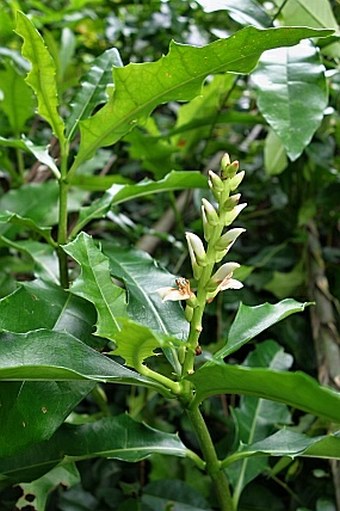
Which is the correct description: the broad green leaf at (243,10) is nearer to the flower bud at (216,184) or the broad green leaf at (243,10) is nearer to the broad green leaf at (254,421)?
the flower bud at (216,184)

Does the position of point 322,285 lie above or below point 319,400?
below

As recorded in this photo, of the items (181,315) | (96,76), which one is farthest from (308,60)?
(181,315)

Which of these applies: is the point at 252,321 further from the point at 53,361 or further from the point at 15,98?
the point at 15,98

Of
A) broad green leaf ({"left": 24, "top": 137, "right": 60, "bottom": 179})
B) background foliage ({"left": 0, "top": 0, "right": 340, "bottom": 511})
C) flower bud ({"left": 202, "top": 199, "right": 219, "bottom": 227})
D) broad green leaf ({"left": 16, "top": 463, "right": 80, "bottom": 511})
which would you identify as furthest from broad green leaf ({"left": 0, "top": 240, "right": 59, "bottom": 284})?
flower bud ({"left": 202, "top": 199, "right": 219, "bottom": 227})

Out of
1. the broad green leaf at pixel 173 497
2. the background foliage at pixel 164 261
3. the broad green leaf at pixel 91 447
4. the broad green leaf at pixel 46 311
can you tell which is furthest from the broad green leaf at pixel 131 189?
the broad green leaf at pixel 173 497

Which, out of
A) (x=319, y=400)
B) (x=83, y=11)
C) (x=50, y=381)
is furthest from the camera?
(x=83, y=11)

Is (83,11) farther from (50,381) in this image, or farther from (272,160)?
(50,381)

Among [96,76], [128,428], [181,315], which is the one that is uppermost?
[96,76]
